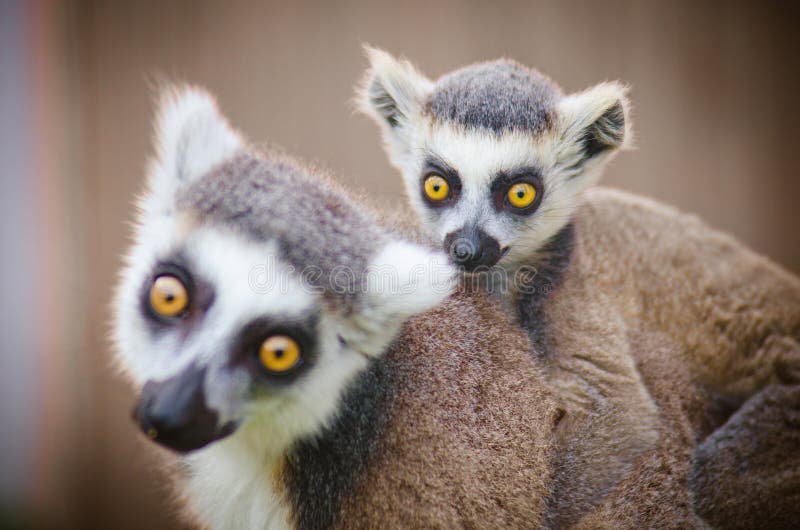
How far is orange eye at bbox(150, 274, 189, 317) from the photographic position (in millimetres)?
1241

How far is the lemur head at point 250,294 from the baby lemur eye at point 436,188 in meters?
0.74

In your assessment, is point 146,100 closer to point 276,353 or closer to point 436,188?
point 436,188

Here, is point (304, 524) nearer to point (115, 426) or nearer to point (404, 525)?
point (404, 525)

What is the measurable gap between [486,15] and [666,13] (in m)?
0.95

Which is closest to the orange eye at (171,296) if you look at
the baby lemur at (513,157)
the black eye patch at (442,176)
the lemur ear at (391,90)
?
the baby lemur at (513,157)

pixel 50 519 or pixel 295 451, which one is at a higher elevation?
pixel 295 451

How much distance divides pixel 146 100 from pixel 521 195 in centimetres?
180

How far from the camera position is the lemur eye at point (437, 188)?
2105 mm

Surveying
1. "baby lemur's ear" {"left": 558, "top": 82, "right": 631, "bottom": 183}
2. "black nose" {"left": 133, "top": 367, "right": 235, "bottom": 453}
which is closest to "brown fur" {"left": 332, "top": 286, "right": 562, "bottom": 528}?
"black nose" {"left": 133, "top": 367, "right": 235, "bottom": 453}

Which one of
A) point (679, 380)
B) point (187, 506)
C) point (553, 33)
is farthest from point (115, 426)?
point (553, 33)

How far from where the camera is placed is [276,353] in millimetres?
1195

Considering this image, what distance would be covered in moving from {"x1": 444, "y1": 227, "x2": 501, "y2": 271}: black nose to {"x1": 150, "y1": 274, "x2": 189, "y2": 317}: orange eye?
2.53 ft

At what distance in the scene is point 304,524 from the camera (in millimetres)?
1360

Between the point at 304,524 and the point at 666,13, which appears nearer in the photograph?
the point at 304,524
